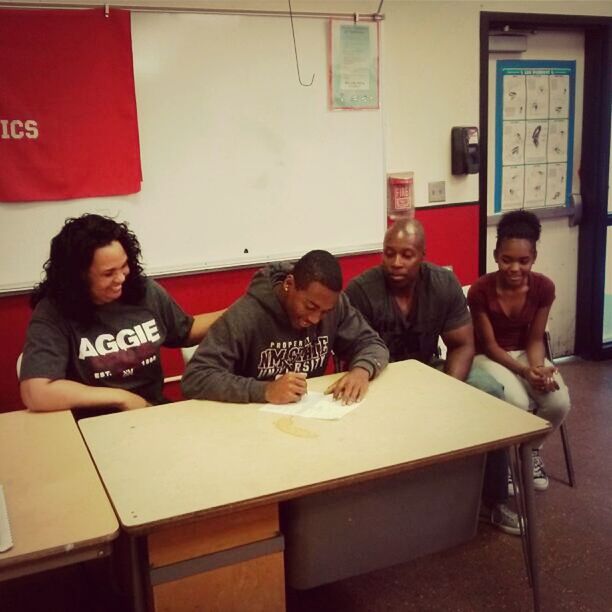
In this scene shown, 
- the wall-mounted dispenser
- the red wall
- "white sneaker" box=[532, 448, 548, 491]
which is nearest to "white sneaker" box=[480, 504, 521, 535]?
"white sneaker" box=[532, 448, 548, 491]

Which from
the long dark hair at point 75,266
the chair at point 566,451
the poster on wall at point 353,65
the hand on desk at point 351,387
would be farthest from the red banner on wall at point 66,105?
the chair at point 566,451

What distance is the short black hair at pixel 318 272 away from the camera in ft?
6.74

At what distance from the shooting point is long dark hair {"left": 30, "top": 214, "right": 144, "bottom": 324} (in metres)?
2.12

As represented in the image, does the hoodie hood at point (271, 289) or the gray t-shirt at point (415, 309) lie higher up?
the hoodie hood at point (271, 289)

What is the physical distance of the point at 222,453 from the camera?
170 cm

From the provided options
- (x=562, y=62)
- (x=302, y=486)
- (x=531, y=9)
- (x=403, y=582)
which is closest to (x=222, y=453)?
(x=302, y=486)

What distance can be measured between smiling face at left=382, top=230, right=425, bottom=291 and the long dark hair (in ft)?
3.21

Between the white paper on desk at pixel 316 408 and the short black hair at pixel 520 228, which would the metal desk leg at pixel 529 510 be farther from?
the short black hair at pixel 520 228

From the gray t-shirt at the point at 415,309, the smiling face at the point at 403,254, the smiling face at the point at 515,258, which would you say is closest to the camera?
the smiling face at the point at 403,254

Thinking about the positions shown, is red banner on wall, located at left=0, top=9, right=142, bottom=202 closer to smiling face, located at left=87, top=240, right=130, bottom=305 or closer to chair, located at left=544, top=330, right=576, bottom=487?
smiling face, located at left=87, top=240, right=130, bottom=305

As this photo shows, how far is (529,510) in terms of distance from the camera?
6.15ft

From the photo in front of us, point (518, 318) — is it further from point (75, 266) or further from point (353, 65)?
point (75, 266)

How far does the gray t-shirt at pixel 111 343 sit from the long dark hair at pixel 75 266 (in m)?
0.03

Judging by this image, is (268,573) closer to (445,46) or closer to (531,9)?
(445,46)
